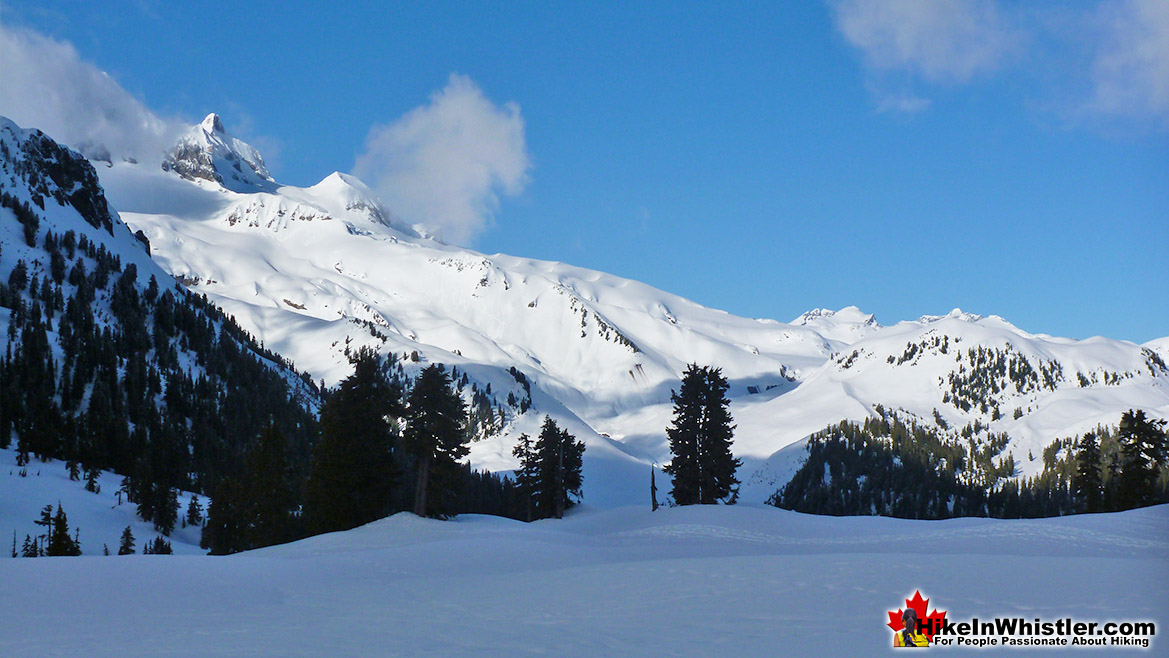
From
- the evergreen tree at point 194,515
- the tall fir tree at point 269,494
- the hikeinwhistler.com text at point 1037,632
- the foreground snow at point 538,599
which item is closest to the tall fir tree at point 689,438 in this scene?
the foreground snow at point 538,599

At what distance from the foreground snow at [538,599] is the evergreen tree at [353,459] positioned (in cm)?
1654

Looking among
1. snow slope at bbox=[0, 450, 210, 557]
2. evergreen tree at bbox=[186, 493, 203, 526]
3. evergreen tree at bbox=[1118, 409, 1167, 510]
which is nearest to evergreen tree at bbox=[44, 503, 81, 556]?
snow slope at bbox=[0, 450, 210, 557]

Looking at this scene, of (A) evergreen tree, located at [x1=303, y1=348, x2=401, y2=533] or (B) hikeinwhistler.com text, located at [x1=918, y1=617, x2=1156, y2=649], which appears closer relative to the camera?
(B) hikeinwhistler.com text, located at [x1=918, y1=617, x2=1156, y2=649]

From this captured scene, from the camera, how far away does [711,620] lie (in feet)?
45.2

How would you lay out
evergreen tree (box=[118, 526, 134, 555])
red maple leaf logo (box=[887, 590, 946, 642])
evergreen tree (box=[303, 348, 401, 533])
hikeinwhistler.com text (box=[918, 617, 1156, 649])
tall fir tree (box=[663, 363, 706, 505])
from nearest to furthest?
hikeinwhistler.com text (box=[918, 617, 1156, 649])
red maple leaf logo (box=[887, 590, 946, 642])
evergreen tree (box=[303, 348, 401, 533])
tall fir tree (box=[663, 363, 706, 505])
evergreen tree (box=[118, 526, 134, 555])

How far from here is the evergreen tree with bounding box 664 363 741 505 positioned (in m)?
58.2

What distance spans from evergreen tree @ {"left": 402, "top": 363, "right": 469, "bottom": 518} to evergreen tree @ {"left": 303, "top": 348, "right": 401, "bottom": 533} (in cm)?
136

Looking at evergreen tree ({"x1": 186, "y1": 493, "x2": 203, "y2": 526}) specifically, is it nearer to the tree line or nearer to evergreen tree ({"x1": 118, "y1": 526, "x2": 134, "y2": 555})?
evergreen tree ({"x1": 118, "y1": 526, "x2": 134, "y2": 555})

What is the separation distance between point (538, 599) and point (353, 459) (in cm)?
3121

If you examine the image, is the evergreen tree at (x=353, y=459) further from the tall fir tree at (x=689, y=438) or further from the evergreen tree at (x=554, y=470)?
the evergreen tree at (x=554, y=470)

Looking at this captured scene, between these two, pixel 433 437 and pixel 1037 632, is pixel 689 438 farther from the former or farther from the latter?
pixel 1037 632

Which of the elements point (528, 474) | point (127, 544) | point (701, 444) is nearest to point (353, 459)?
point (701, 444)

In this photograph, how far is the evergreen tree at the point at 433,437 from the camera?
47.4 metres

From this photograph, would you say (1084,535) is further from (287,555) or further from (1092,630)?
(287,555)
